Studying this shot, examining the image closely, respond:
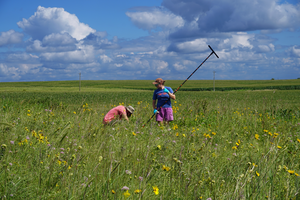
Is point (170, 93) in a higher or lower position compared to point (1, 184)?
higher

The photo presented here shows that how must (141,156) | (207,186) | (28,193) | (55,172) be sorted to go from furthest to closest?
1. (141,156)
2. (207,186)
3. (55,172)
4. (28,193)

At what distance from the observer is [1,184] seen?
2.12 m

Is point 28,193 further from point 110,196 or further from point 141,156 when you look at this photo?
point 141,156

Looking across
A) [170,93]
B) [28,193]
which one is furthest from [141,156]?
[170,93]

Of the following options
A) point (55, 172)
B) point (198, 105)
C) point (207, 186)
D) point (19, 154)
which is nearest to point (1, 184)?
point (55, 172)

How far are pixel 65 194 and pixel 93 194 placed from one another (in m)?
0.24

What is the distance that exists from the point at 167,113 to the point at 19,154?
495 centimetres

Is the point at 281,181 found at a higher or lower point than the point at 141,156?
lower

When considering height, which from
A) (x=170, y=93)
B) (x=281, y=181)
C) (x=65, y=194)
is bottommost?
(x=281, y=181)

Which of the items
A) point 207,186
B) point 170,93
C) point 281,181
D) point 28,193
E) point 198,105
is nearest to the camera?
point 28,193

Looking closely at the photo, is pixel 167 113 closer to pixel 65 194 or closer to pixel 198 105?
pixel 198 105

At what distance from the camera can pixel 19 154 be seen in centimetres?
285

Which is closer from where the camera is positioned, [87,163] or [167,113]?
[87,163]

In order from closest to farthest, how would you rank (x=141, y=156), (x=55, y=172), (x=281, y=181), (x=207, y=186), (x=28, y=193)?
(x=28, y=193), (x=55, y=172), (x=207, y=186), (x=281, y=181), (x=141, y=156)
